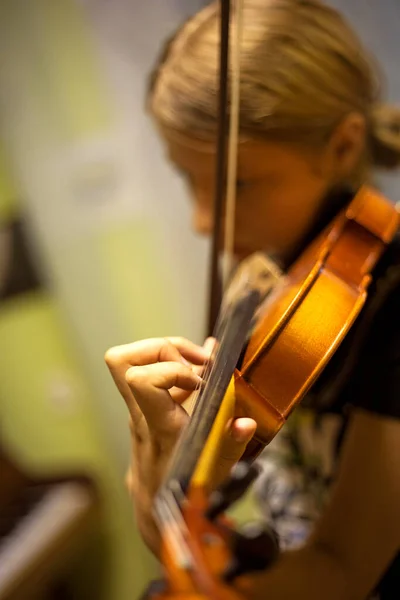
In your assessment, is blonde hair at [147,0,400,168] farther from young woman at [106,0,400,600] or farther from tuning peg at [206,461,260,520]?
tuning peg at [206,461,260,520]

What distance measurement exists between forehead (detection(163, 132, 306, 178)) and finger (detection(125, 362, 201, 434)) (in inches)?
11.4

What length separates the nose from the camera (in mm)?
672

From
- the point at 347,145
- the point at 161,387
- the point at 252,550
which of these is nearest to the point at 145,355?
the point at 161,387

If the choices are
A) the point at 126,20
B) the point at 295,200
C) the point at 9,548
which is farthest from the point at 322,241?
the point at 9,548

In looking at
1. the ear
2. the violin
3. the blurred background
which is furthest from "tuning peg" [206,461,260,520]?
the blurred background

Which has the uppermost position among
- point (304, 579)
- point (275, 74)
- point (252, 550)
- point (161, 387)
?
point (275, 74)

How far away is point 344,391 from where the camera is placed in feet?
1.86

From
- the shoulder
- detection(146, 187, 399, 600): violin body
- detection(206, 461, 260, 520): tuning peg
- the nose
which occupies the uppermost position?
the nose

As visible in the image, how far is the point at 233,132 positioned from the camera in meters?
0.56

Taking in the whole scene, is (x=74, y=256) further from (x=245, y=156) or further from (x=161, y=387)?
(x=161, y=387)

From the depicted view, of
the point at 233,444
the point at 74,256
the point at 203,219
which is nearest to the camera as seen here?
the point at 233,444

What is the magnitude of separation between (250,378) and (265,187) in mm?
291

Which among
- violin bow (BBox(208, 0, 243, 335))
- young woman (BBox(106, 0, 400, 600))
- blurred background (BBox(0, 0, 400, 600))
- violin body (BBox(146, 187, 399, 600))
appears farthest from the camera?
blurred background (BBox(0, 0, 400, 600))

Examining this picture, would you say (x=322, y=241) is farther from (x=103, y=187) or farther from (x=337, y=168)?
(x=103, y=187)
